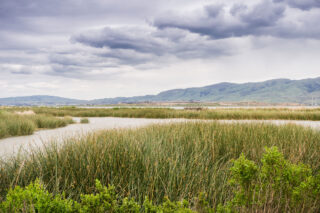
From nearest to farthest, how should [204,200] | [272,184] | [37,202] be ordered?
[37,202], [204,200], [272,184]

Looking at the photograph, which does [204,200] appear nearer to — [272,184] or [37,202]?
[272,184]

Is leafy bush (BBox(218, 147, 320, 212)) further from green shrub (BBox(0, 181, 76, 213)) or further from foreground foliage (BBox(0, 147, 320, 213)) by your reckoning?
green shrub (BBox(0, 181, 76, 213))

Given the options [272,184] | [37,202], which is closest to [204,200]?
[272,184]

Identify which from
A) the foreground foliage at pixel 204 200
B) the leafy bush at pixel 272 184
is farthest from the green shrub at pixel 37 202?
the leafy bush at pixel 272 184

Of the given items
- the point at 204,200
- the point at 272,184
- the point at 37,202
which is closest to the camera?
the point at 37,202

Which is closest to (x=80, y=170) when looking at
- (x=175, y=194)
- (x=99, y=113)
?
(x=175, y=194)

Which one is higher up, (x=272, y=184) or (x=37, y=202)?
(x=37, y=202)

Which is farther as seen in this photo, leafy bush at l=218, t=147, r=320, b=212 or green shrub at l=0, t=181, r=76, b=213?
leafy bush at l=218, t=147, r=320, b=212

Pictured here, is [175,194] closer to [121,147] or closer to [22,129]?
[121,147]

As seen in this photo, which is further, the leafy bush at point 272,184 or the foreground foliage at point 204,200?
the leafy bush at point 272,184

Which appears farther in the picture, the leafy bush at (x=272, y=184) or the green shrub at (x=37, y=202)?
the leafy bush at (x=272, y=184)

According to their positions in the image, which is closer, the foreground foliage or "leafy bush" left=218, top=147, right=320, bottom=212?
the foreground foliage

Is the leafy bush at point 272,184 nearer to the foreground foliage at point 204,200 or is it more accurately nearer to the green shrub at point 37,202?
the foreground foliage at point 204,200

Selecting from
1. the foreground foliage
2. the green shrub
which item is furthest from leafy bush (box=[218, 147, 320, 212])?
the green shrub
